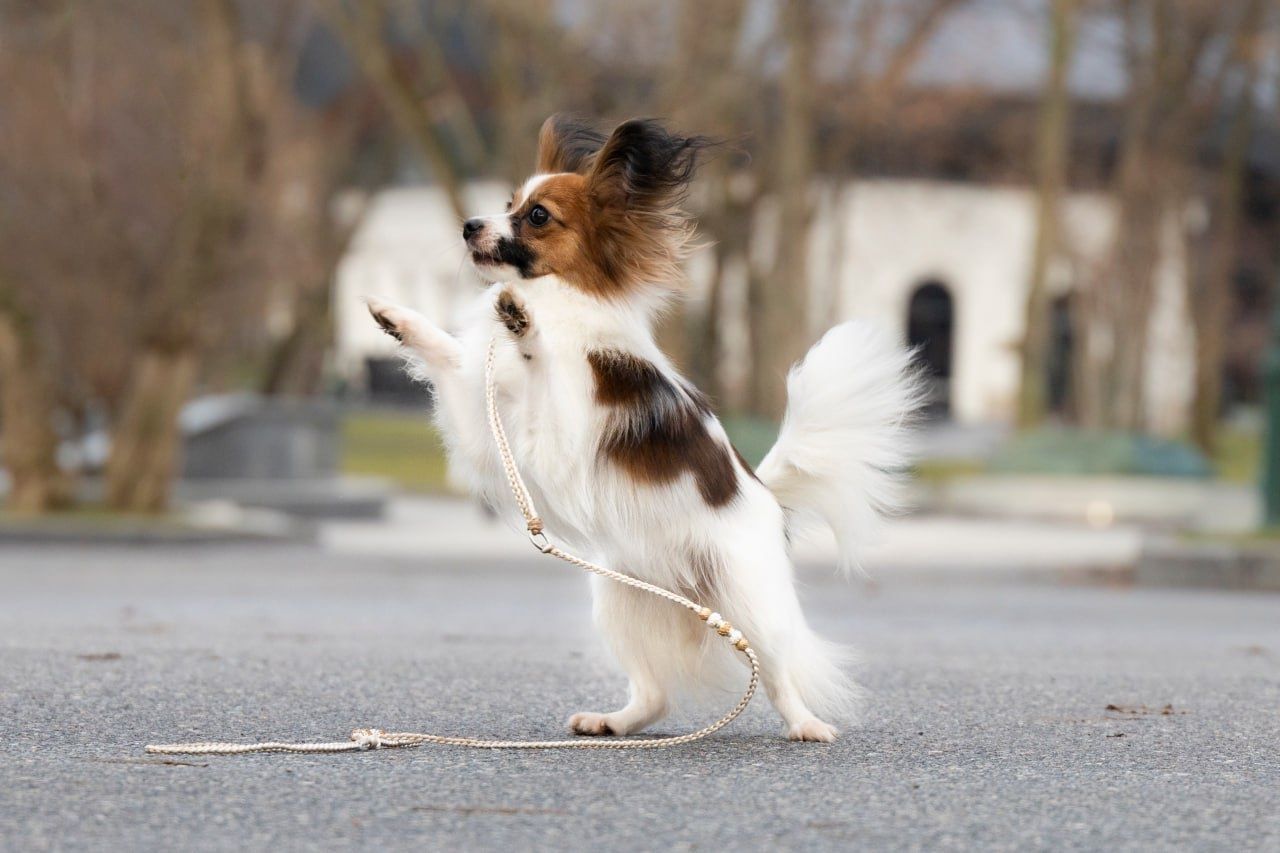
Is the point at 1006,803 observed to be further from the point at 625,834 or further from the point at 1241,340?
the point at 1241,340

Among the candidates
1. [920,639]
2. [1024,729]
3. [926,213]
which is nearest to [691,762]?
[1024,729]

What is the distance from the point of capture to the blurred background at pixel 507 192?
2173cm

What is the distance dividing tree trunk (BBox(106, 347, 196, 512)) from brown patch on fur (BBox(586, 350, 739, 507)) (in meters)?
16.4

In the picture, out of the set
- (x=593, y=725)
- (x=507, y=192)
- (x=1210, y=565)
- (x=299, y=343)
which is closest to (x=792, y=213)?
(x=507, y=192)

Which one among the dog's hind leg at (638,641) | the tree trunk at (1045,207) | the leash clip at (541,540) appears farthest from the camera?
the tree trunk at (1045,207)

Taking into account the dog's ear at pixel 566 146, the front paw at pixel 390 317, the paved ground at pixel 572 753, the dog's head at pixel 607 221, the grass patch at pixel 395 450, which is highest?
the dog's ear at pixel 566 146

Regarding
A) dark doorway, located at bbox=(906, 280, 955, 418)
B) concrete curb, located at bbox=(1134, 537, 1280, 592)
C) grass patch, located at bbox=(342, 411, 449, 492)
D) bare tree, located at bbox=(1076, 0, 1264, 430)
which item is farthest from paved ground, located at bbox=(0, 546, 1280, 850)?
dark doorway, located at bbox=(906, 280, 955, 418)

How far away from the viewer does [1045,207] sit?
99.6 ft

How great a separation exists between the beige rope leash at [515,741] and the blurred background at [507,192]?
422 inches

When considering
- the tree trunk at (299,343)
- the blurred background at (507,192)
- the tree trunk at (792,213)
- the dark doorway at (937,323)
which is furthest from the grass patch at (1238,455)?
the tree trunk at (299,343)

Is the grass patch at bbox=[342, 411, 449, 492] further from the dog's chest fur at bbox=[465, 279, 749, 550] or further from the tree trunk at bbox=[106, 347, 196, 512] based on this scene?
the dog's chest fur at bbox=[465, 279, 749, 550]

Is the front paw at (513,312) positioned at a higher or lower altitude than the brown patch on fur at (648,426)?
higher

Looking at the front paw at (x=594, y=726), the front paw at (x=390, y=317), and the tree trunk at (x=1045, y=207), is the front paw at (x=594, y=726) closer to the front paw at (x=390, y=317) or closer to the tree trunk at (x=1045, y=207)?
the front paw at (x=390, y=317)

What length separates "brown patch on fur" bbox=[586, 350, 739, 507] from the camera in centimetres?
541
